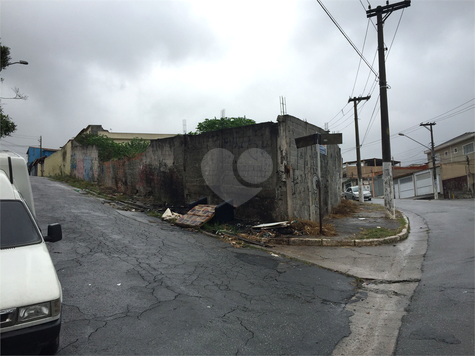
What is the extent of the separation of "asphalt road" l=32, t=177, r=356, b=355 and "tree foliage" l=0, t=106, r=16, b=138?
1435 cm

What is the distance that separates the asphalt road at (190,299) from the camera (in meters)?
3.49

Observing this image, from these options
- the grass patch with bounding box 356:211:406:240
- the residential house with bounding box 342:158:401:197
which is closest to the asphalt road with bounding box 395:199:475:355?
the grass patch with bounding box 356:211:406:240

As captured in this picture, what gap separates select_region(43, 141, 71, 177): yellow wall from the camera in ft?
95.8

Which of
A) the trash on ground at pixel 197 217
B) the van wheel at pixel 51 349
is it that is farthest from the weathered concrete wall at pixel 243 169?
the van wheel at pixel 51 349

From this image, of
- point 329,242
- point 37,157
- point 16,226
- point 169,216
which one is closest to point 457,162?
point 329,242

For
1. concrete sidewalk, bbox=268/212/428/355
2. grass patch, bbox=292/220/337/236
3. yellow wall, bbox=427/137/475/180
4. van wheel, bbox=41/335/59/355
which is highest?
yellow wall, bbox=427/137/475/180

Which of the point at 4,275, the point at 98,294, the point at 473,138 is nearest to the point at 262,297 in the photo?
the point at 98,294

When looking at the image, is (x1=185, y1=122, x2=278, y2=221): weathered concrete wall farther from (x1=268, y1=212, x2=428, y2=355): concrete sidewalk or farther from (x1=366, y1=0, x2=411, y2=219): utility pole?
(x1=366, y1=0, x2=411, y2=219): utility pole

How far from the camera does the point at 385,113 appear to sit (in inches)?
540

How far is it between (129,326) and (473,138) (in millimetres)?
42147

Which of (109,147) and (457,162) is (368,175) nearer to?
(457,162)

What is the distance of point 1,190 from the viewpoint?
398 centimetres

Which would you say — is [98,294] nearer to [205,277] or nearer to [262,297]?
[205,277]

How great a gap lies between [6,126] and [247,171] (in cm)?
1584
